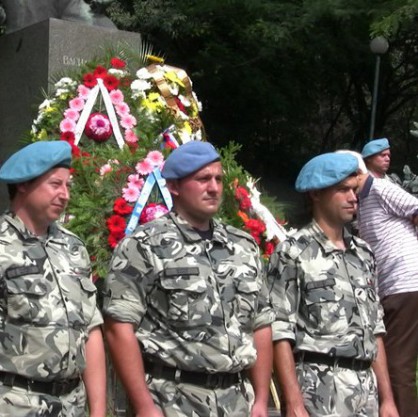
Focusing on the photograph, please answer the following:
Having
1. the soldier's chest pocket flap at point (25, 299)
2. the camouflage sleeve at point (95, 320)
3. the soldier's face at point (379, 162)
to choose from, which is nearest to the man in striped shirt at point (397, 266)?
the soldier's face at point (379, 162)

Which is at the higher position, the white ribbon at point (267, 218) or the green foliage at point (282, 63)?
the white ribbon at point (267, 218)

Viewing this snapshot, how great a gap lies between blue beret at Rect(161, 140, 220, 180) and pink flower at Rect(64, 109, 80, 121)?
2881 millimetres

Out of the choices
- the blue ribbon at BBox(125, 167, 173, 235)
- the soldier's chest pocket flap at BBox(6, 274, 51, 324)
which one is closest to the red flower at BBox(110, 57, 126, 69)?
the blue ribbon at BBox(125, 167, 173, 235)

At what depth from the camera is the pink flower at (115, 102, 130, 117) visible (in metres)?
6.75

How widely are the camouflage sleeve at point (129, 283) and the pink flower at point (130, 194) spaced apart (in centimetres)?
239

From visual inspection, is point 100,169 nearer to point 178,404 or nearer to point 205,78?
point 178,404

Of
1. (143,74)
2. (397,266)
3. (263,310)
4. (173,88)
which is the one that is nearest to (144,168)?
(143,74)

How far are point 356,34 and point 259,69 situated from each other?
2128 millimetres

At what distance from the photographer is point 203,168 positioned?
149 inches

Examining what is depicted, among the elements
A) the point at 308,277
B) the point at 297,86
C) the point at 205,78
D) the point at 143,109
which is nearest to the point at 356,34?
the point at 297,86

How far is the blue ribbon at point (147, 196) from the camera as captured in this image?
6027mm

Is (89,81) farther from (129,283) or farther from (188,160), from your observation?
Answer: (129,283)

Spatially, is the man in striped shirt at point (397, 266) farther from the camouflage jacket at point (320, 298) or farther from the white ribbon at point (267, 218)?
the camouflage jacket at point (320, 298)

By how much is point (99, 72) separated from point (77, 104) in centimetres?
31
